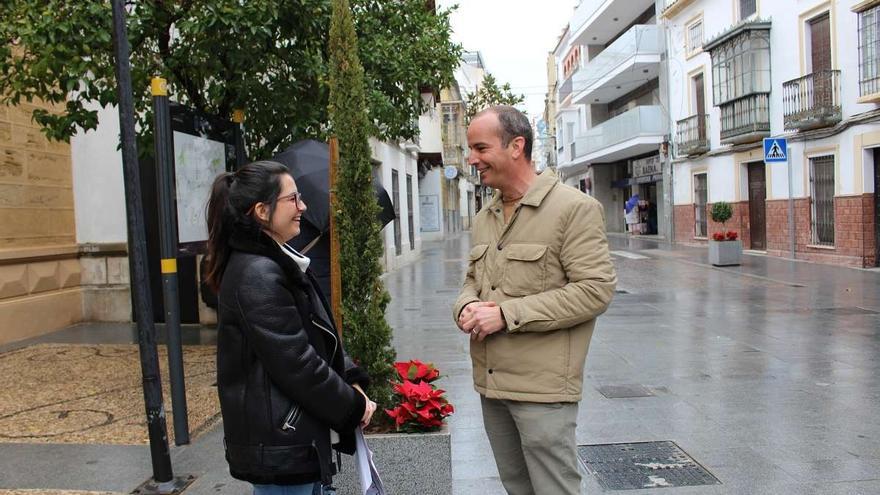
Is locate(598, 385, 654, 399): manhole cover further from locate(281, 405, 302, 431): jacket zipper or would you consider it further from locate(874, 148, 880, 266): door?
locate(874, 148, 880, 266): door

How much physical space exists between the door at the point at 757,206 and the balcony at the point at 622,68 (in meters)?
8.14

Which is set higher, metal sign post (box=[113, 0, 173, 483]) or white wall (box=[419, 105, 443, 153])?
white wall (box=[419, 105, 443, 153])

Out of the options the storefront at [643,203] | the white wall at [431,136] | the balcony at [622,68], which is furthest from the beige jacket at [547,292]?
the storefront at [643,203]

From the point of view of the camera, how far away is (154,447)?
13.2ft

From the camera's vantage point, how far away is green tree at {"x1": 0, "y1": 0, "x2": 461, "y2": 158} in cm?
554

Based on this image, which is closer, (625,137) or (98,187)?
(98,187)

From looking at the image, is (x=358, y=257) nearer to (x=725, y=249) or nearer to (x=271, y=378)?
(x=271, y=378)

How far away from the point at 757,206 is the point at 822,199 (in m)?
4.02

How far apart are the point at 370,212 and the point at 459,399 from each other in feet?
9.06

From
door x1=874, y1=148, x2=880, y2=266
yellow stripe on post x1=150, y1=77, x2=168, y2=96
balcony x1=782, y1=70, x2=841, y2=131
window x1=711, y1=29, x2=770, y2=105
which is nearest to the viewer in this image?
yellow stripe on post x1=150, y1=77, x2=168, y2=96

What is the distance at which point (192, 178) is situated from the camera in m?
5.15

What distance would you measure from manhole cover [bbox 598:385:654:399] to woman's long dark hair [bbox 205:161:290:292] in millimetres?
4278

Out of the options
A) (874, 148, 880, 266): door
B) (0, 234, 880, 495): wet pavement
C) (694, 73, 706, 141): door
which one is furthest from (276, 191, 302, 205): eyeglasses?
(694, 73, 706, 141): door

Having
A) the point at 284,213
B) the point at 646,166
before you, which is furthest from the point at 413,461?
the point at 646,166
